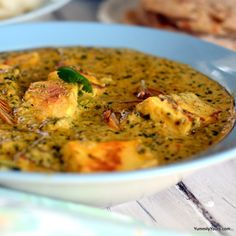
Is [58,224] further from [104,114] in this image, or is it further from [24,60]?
[24,60]

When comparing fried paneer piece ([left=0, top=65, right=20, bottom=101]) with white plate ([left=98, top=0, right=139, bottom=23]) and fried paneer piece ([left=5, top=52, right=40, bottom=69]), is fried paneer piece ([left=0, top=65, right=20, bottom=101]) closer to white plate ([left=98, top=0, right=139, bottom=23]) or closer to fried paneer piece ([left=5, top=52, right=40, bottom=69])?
fried paneer piece ([left=5, top=52, right=40, bottom=69])

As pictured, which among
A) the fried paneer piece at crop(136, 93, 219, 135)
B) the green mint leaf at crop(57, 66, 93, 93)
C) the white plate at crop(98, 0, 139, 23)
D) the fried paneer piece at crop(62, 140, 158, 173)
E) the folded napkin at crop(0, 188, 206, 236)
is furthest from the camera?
the white plate at crop(98, 0, 139, 23)

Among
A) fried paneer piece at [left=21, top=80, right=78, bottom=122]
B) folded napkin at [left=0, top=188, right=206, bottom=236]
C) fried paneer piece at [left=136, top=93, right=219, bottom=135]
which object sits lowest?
folded napkin at [left=0, top=188, right=206, bottom=236]

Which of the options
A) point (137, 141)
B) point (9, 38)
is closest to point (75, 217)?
point (137, 141)

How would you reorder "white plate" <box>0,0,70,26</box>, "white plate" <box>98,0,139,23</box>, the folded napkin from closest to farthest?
the folded napkin, "white plate" <box>0,0,70,26</box>, "white plate" <box>98,0,139,23</box>

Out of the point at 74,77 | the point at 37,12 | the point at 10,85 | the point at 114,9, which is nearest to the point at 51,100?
the point at 74,77

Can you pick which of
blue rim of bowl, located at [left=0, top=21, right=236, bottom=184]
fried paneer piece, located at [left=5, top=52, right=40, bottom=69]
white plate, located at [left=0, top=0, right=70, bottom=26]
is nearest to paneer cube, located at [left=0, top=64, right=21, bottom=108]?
fried paneer piece, located at [left=5, top=52, right=40, bottom=69]

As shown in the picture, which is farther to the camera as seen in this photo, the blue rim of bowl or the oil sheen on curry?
the oil sheen on curry

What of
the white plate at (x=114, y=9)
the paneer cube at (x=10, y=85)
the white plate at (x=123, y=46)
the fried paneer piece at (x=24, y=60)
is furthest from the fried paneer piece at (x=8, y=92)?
the white plate at (x=114, y=9)
